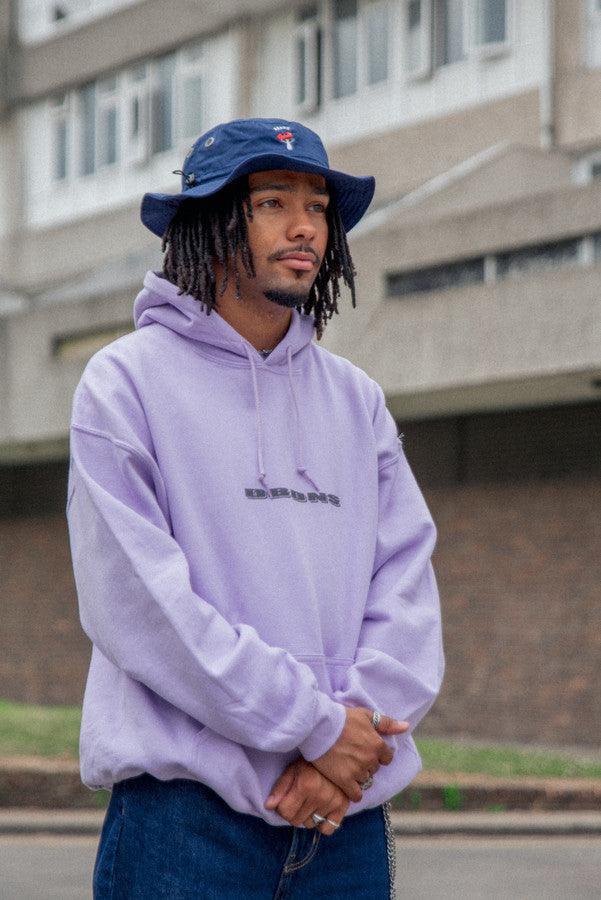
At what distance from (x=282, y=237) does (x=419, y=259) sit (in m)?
14.4

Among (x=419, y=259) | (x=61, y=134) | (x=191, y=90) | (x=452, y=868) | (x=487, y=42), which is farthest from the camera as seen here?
(x=61, y=134)

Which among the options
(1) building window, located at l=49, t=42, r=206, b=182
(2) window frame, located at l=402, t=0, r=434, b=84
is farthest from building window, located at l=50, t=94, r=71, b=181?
(2) window frame, located at l=402, t=0, r=434, b=84

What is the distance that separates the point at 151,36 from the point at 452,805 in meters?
19.0

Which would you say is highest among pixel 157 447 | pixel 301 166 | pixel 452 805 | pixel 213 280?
pixel 301 166

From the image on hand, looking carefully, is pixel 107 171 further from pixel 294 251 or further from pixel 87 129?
pixel 294 251

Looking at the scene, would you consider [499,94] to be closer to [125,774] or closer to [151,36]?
[151,36]

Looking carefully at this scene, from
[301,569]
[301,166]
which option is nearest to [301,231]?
[301,166]

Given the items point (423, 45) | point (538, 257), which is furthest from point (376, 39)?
point (538, 257)

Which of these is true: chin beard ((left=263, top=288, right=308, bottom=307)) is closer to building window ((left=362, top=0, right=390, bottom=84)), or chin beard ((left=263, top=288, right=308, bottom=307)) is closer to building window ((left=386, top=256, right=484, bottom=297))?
building window ((left=386, top=256, right=484, bottom=297))

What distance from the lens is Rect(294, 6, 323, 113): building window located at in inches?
976

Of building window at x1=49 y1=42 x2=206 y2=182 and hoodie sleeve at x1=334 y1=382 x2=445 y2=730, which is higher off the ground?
hoodie sleeve at x1=334 y1=382 x2=445 y2=730

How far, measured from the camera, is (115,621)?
8.51 feet

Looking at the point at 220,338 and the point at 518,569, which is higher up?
the point at 220,338

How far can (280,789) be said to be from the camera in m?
2.61
